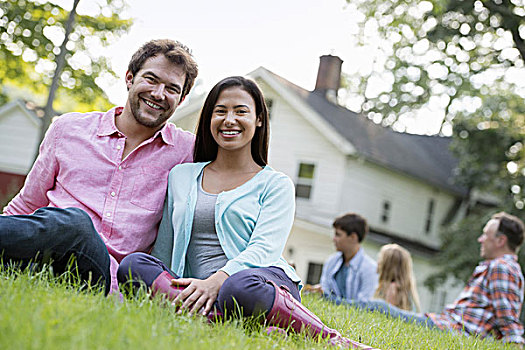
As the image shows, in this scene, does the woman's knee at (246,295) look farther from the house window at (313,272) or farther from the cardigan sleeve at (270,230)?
the house window at (313,272)

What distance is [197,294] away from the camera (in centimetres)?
317

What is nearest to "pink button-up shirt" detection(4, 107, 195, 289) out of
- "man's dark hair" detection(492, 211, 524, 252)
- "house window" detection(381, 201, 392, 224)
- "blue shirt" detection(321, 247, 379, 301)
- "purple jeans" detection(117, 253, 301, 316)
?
"purple jeans" detection(117, 253, 301, 316)

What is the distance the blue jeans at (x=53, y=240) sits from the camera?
3047 mm

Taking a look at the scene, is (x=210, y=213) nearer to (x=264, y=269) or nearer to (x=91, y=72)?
(x=264, y=269)

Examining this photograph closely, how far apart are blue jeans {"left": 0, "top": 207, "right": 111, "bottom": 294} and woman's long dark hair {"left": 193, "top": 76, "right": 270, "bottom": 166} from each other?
1.23 m

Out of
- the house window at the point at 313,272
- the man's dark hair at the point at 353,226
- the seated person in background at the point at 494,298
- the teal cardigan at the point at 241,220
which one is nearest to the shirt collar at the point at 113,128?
the teal cardigan at the point at 241,220

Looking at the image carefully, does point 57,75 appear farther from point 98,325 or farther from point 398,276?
point 98,325

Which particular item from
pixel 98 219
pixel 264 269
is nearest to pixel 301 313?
pixel 264 269

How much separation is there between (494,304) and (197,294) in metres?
4.40

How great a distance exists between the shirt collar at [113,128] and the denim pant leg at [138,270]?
3.53 ft

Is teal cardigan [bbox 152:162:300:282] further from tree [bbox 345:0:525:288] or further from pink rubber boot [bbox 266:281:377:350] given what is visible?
tree [bbox 345:0:525:288]

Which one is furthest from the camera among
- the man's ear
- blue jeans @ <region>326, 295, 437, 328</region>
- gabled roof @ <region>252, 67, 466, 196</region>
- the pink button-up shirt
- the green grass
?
gabled roof @ <region>252, 67, 466, 196</region>

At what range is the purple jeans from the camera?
312 cm

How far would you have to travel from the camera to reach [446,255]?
68.6ft
